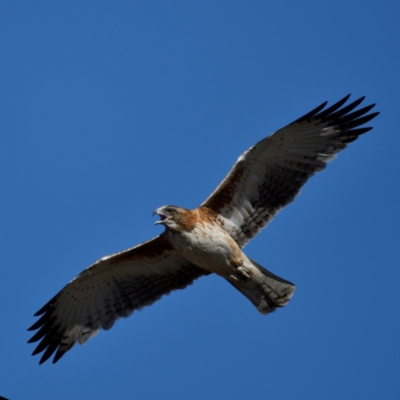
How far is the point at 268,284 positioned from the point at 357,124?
2622mm

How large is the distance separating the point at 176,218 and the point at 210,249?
0.63 meters

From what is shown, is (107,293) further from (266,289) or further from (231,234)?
(266,289)

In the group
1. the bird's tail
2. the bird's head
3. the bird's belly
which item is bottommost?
the bird's tail

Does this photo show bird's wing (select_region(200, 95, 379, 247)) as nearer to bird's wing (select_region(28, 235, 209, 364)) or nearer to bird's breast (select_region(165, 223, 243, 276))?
bird's breast (select_region(165, 223, 243, 276))

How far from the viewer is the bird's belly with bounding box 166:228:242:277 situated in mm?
11812

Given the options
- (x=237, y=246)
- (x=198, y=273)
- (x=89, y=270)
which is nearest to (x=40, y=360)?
(x=89, y=270)

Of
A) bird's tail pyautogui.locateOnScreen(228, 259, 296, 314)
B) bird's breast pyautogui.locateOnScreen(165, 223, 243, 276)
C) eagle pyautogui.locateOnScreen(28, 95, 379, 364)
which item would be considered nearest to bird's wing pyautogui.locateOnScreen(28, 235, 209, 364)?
eagle pyautogui.locateOnScreen(28, 95, 379, 364)

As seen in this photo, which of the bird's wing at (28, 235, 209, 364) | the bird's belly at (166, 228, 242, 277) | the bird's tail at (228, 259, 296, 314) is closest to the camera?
the bird's belly at (166, 228, 242, 277)

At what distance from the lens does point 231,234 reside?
1239 centimetres

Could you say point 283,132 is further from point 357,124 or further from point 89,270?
point 89,270

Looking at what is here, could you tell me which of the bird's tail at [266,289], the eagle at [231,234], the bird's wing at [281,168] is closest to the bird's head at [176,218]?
the eagle at [231,234]

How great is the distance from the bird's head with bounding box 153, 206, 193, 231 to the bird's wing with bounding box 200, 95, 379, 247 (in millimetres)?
502

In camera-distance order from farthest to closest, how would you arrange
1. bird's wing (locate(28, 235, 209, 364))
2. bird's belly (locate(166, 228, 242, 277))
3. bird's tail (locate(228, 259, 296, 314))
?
bird's wing (locate(28, 235, 209, 364)) → bird's tail (locate(228, 259, 296, 314)) → bird's belly (locate(166, 228, 242, 277))

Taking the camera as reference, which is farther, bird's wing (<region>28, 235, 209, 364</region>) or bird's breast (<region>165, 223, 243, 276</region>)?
bird's wing (<region>28, 235, 209, 364</region>)
